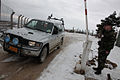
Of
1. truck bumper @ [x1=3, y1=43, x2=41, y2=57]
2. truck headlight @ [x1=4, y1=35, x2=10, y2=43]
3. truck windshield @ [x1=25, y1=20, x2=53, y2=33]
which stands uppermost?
truck windshield @ [x1=25, y1=20, x2=53, y2=33]

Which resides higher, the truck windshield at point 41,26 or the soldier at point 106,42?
the truck windshield at point 41,26

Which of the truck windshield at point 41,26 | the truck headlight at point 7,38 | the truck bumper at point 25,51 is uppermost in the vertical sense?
the truck windshield at point 41,26

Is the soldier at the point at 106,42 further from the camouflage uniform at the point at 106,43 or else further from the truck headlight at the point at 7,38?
the truck headlight at the point at 7,38

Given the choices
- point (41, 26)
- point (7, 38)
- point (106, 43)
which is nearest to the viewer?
point (106, 43)

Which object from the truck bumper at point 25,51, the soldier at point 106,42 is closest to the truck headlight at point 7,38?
the truck bumper at point 25,51

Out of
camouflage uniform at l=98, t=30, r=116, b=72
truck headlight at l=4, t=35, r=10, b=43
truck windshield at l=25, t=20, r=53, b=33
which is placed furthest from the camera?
truck windshield at l=25, t=20, r=53, b=33

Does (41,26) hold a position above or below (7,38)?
above

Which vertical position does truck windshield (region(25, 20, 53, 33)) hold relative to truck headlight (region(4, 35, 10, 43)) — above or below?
above

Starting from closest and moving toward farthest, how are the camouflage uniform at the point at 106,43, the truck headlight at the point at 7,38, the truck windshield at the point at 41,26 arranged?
the camouflage uniform at the point at 106,43 < the truck headlight at the point at 7,38 < the truck windshield at the point at 41,26

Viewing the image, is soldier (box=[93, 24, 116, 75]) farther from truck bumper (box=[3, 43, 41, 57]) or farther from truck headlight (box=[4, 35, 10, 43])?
truck headlight (box=[4, 35, 10, 43])

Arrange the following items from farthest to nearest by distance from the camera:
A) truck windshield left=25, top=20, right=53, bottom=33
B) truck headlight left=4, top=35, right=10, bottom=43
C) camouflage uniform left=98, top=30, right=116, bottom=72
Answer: truck windshield left=25, top=20, right=53, bottom=33
truck headlight left=4, top=35, right=10, bottom=43
camouflage uniform left=98, top=30, right=116, bottom=72

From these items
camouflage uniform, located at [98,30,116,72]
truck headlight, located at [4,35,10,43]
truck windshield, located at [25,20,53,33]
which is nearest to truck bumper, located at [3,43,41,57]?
truck headlight, located at [4,35,10,43]

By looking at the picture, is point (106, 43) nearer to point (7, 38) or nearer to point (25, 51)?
point (25, 51)

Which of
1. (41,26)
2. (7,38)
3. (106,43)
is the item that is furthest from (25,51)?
(106,43)
